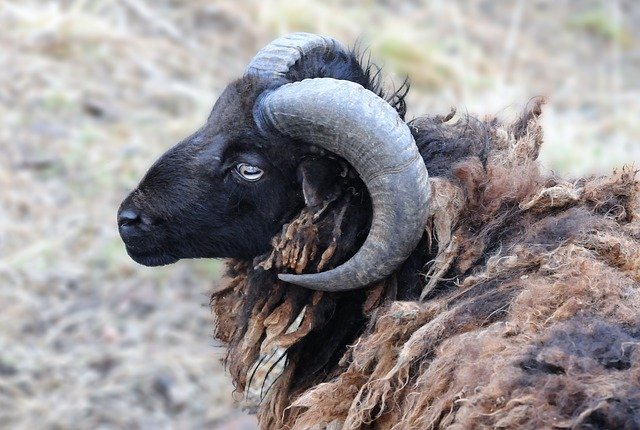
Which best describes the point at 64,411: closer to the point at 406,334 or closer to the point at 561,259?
the point at 406,334

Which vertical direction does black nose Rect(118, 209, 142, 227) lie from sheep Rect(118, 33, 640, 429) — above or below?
above

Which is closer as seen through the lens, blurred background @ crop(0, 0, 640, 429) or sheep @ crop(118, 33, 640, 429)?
sheep @ crop(118, 33, 640, 429)

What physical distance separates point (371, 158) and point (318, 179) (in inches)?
13.4

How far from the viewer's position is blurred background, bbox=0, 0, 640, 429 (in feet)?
23.0

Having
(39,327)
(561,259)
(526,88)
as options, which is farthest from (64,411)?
(526,88)

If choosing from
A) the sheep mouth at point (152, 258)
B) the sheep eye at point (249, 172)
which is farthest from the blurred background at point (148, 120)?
the sheep mouth at point (152, 258)

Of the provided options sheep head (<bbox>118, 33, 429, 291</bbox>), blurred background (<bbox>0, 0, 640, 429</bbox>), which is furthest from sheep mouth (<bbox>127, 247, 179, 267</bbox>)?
blurred background (<bbox>0, 0, 640, 429</bbox>)

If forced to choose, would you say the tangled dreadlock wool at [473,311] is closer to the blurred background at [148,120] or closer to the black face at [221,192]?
the black face at [221,192]

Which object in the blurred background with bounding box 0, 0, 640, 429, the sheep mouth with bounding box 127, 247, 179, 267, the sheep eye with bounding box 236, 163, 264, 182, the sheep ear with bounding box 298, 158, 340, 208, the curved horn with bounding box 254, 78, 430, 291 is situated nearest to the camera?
the curved horn with bounding box 254, 78, 430, 291

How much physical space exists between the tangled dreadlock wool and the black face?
0.15 meters

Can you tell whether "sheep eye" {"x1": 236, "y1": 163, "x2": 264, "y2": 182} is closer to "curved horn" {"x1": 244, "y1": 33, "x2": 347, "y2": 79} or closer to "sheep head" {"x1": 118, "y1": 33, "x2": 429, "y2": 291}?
"sheep head" {"x1": 118, "y1": 33, "x2": 429, "y2": 291}

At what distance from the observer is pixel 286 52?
12.9 feet

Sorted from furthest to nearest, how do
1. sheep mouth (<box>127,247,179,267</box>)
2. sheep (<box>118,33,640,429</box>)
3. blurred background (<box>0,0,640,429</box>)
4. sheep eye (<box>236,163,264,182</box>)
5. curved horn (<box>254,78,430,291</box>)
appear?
1. blurred background (<box>0,0,640,429</box>)
2. sheep mouth (<box>127,247,179,267</box>)
3. sheep eye (<box>236,163,264,182</box>)
4. curved horn (<box>254,78,430,291</box>)
5. sheep (<box>118,33,640,429</box>)

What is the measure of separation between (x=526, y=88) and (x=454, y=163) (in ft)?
33.3
